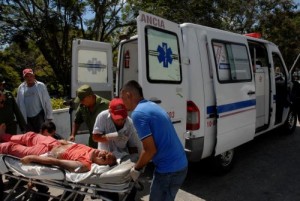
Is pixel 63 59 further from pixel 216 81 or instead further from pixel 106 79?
pixel 216 81

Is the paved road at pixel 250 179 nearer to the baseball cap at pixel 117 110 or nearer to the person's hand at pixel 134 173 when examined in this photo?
the baseball cap at pixel 117 110

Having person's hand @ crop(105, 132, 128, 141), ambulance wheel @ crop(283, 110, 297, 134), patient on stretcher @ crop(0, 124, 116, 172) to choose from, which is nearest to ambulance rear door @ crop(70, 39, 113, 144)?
patient on stretcher @ crop(0, 124, 116, 172)

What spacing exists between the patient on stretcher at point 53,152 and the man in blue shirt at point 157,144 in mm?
621

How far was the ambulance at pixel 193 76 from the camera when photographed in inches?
165

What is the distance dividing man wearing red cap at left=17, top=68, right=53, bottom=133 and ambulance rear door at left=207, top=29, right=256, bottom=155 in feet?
8.94

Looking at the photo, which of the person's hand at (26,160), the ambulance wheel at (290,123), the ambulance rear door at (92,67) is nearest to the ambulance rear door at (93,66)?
the ambulance rear door at (92,67)

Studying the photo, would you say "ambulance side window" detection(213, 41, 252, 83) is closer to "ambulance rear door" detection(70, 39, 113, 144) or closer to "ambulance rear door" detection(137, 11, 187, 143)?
"ambulance rear door" detection(137, 11, 187, 143)

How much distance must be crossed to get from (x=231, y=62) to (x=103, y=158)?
2698 millimetres

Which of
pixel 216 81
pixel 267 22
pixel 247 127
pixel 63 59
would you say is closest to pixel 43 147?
pixel 216 81

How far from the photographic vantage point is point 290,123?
807 cm

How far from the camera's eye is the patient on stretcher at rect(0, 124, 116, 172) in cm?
335

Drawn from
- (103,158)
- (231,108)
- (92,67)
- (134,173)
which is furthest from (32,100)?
(134,173)

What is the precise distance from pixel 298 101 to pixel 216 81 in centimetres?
410

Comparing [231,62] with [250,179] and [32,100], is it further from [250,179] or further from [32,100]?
[32,100]
